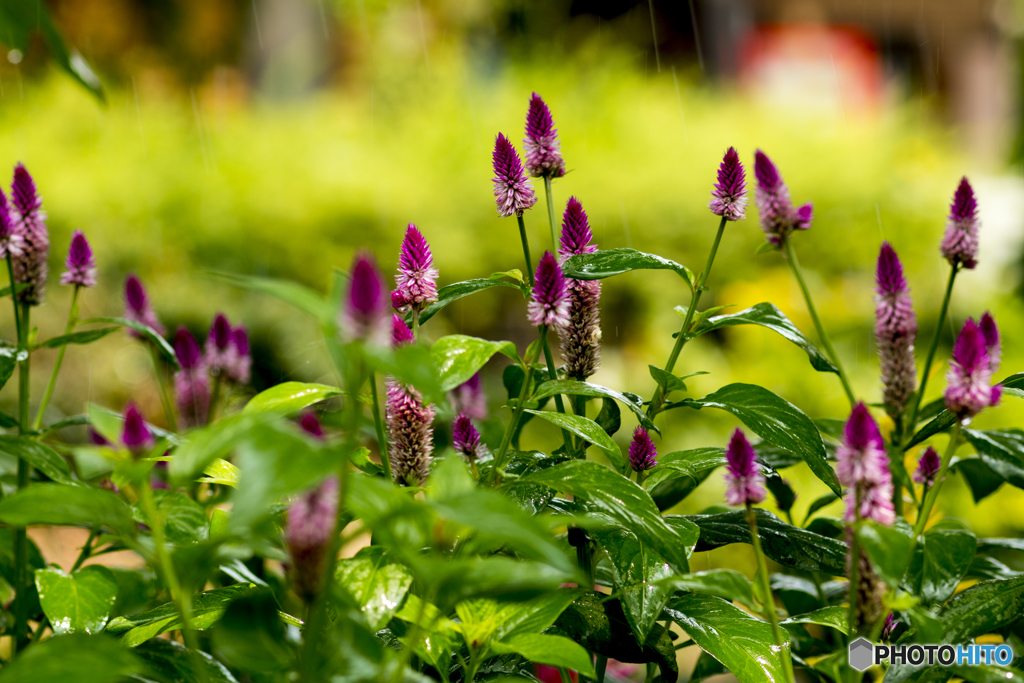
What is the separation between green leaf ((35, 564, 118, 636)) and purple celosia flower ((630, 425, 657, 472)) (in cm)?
54

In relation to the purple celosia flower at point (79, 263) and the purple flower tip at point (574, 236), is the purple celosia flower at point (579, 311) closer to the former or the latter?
the purple flower tip at point (574, 236)

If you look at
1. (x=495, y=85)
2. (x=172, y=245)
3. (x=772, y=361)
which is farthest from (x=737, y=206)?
(x=495, y=85)

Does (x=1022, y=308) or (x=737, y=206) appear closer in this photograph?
(x=737, y=206)

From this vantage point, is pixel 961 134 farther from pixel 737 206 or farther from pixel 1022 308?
pixel 737 206

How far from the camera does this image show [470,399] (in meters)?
1.15

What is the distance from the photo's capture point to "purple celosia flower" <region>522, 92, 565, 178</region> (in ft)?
2.94

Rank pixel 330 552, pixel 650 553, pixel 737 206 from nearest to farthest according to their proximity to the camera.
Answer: pixel 330 552 → pixel 650 553 → pixel 737 206

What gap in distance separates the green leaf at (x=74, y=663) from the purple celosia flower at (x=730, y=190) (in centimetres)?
68

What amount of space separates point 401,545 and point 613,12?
9.44 m

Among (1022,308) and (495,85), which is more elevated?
(495,85)

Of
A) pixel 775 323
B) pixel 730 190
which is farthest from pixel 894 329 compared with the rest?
pixel 730 190

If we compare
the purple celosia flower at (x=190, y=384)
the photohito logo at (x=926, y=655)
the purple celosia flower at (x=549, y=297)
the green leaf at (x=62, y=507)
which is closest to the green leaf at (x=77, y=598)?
the green leaf at (x=62, y=507)

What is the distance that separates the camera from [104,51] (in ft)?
24.5

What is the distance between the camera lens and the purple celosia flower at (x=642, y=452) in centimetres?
83
